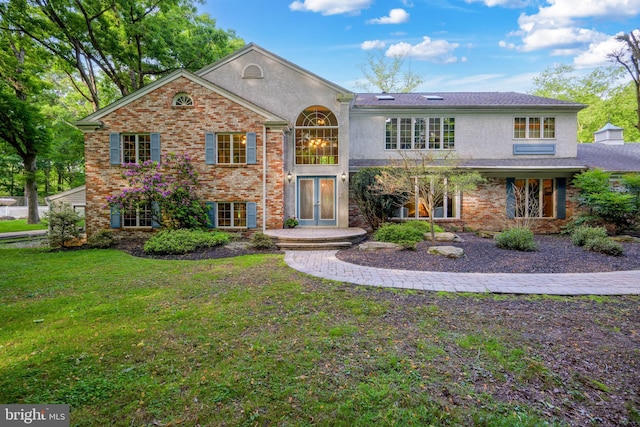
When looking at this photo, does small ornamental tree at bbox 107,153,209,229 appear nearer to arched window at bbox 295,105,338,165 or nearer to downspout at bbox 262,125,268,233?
downspout at bbox 262,125,268,233

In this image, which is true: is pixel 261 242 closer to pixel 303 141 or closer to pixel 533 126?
pixel 303 141

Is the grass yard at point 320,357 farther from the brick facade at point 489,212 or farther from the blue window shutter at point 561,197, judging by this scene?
the blue window shutter at point 561,197

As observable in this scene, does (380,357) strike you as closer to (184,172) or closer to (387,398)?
(387,398)

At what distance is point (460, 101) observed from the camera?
574 inches

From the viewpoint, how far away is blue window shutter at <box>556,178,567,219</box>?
13562mm

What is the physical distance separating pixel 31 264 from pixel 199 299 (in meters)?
6.39

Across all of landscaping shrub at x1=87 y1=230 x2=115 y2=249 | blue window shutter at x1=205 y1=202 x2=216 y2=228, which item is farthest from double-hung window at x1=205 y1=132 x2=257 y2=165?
landscaping shrub at x1=87 y1=230 x2=115 y2=249

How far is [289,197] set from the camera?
13.2 meters

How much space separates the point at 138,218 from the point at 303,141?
294 inches

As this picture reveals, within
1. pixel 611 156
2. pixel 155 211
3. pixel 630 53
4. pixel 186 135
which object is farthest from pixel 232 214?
pixel 630 53

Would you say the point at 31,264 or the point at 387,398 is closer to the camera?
the point at 387,398

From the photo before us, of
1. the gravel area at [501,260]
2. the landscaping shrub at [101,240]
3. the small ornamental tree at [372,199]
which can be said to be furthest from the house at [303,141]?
the gravel area at [501,260]

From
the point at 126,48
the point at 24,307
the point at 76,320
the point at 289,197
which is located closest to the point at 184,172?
the point at 289,197

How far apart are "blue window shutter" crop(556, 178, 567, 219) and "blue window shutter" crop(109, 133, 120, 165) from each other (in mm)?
18864
